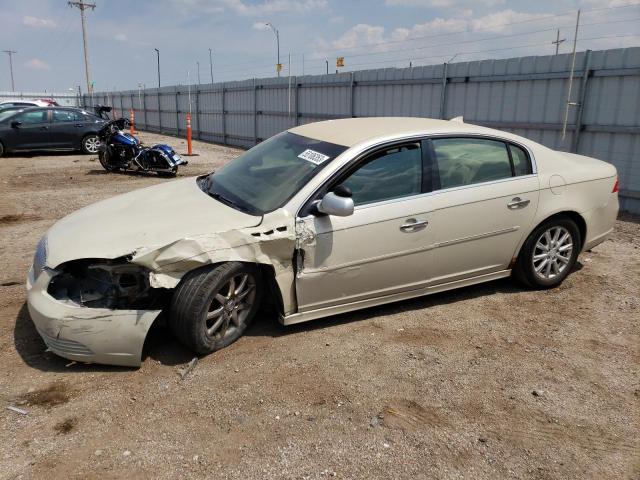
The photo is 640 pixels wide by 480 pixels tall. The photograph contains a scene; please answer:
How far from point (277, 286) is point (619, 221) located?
631 centimetres

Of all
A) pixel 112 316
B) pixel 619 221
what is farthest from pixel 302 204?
pixel 619 221

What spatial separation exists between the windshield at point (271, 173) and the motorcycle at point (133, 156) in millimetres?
7424

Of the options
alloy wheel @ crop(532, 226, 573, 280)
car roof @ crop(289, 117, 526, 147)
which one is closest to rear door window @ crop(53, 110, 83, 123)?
car roof @ crop(289, 117, 526, 147)

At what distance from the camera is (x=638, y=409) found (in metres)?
3.19

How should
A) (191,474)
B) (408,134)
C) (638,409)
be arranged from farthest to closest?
(408,134) < (638,409) < (191,474)

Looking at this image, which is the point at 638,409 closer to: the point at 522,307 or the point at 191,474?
the point at 522,307

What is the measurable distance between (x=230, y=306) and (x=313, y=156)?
1.34 m

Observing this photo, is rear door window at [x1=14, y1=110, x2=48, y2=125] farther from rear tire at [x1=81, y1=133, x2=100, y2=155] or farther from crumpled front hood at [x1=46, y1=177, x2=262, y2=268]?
crumpled front hood at [x1=46, y1=177, x2=262, y2=268]

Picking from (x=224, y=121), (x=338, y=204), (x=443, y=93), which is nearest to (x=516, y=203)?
(x=338, y=204)

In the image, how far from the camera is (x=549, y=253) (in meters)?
4.86

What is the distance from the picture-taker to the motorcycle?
1167cm

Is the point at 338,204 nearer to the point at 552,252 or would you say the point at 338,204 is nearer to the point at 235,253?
the point at 235,253

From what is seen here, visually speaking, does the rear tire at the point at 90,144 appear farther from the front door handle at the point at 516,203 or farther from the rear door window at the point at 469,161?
the front door handle at the point at 516,203

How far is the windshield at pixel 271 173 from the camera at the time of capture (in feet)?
12.8
